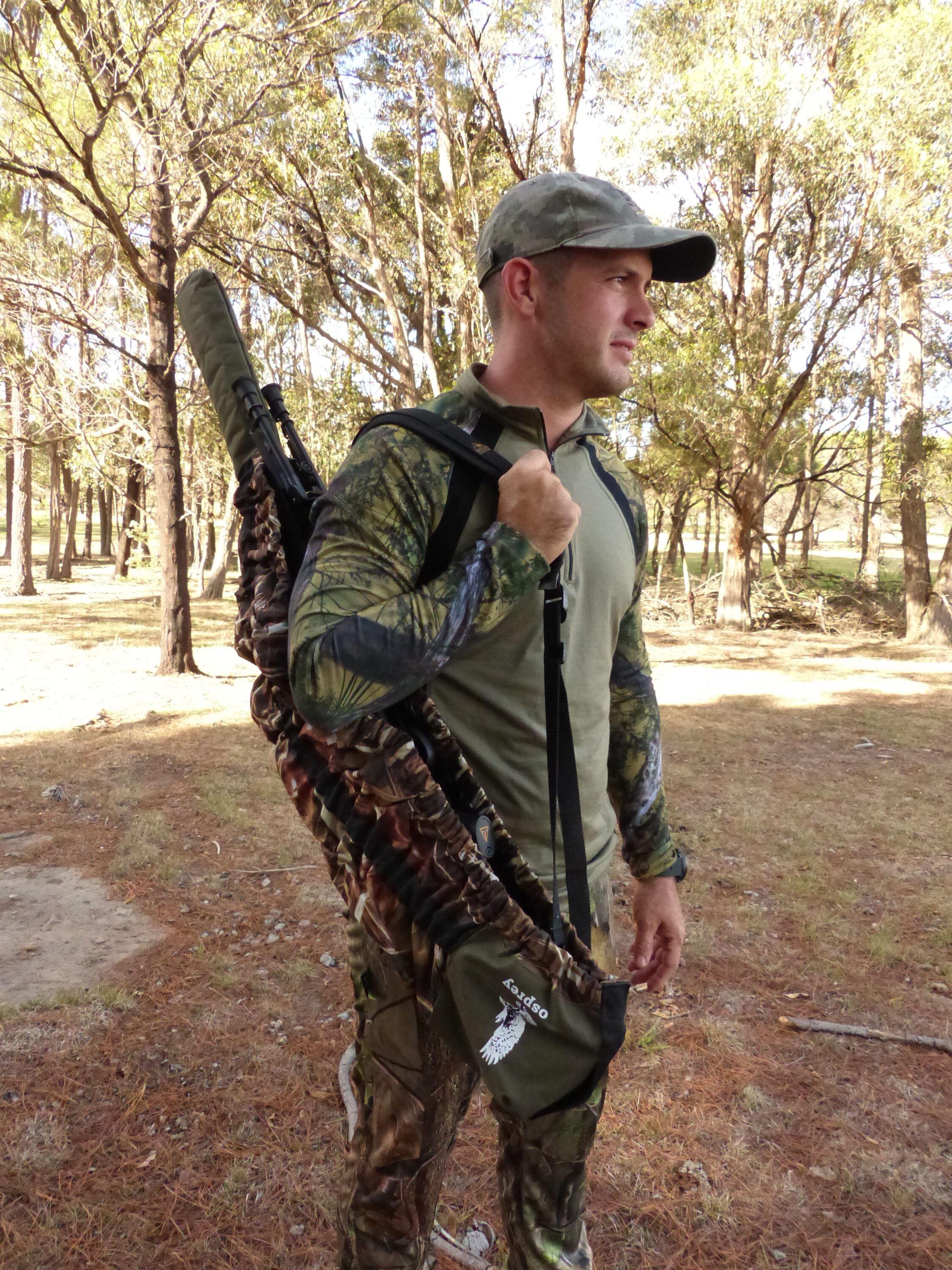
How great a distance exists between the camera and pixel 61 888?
4.46m

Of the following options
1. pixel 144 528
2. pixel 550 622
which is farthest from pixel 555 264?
pixel 144 528

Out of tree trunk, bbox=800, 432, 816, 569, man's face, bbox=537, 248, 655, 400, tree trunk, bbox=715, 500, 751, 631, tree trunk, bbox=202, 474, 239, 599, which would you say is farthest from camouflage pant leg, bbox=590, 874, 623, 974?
tree trunk, bbox=202, 474, 239, 599

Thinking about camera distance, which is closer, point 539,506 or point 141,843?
point 539,506

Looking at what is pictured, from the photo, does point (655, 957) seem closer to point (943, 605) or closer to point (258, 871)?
point (258, 871)

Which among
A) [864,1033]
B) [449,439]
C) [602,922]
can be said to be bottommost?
[864,1033]

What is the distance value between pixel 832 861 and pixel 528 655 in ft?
14.8

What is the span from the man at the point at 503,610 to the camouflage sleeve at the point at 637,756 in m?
0.17

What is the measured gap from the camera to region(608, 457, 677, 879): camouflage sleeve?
73.9 inches

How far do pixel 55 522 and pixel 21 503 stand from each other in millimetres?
5315

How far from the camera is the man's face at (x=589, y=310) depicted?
1451mm

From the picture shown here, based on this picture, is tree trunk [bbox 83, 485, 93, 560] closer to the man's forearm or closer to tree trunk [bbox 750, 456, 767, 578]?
tree trunk [bbox 750, 456, 767, 578]

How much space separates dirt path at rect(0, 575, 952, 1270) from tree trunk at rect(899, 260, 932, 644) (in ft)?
29.0

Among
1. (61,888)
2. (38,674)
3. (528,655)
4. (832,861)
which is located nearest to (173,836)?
(61,888)

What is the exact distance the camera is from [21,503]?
16.9m
